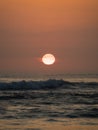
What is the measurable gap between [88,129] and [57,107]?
7.67 meters

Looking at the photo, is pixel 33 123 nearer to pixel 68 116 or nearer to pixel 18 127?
pixel 18 127

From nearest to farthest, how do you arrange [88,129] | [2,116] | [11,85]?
[88,129] → [2,116] → [11,85]

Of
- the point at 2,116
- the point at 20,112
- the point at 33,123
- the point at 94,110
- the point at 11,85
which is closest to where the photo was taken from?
the point at 33,123

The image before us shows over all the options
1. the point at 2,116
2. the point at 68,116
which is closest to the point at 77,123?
the point at 68,116

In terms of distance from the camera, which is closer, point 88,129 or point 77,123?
point 88,129

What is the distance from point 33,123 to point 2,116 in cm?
244

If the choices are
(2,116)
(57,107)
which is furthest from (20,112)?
(57,107)

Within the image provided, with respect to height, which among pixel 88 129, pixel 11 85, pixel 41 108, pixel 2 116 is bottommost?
pixel 88 129

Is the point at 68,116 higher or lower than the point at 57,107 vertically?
lower

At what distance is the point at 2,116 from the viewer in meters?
19.5

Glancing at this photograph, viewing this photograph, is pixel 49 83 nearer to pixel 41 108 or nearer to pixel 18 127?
pixel 41 108

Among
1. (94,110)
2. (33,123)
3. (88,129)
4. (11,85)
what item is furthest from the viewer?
(11,85)

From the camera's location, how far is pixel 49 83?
53531 mm

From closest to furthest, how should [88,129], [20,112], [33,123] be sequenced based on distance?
1. [88,129]
2. [33,123]
3. [20,112]
